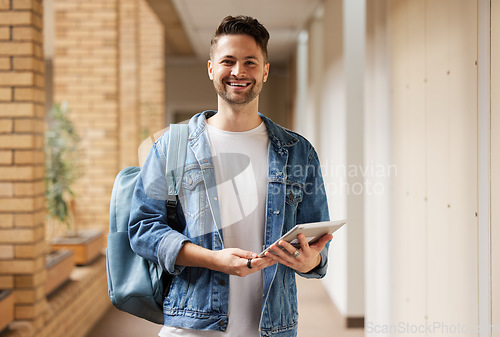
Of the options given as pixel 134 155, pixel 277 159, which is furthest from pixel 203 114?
pixel 134 155

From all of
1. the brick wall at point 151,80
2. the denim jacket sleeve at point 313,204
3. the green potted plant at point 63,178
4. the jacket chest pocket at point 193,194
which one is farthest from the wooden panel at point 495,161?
the brick wall at point 151,80

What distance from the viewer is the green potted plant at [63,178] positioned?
3.65 m

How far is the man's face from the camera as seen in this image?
1.36m

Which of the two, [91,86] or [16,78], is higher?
[91,86]

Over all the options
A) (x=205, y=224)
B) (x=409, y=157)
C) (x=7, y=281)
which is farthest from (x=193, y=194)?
(x=7, y=281)

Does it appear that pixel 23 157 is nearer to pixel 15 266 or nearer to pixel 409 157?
pixel 15 266

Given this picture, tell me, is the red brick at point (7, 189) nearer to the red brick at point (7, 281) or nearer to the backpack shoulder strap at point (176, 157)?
the red brick at point (7, 281)

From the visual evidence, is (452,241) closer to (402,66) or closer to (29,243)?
(402,66)

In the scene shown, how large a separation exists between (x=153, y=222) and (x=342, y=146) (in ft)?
8.54

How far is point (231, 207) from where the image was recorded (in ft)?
4.51

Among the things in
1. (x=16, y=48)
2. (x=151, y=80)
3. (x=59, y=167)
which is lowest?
(x=59, y=167)

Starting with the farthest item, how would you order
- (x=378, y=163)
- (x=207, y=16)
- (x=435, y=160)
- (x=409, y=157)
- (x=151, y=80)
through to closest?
(x=151, y=80), (x=207, y=16), (x=378, y=163), (x=409, y=157), (x=435, y=160)

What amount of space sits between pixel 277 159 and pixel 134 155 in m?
4.52

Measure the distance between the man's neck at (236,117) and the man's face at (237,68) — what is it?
22mm
